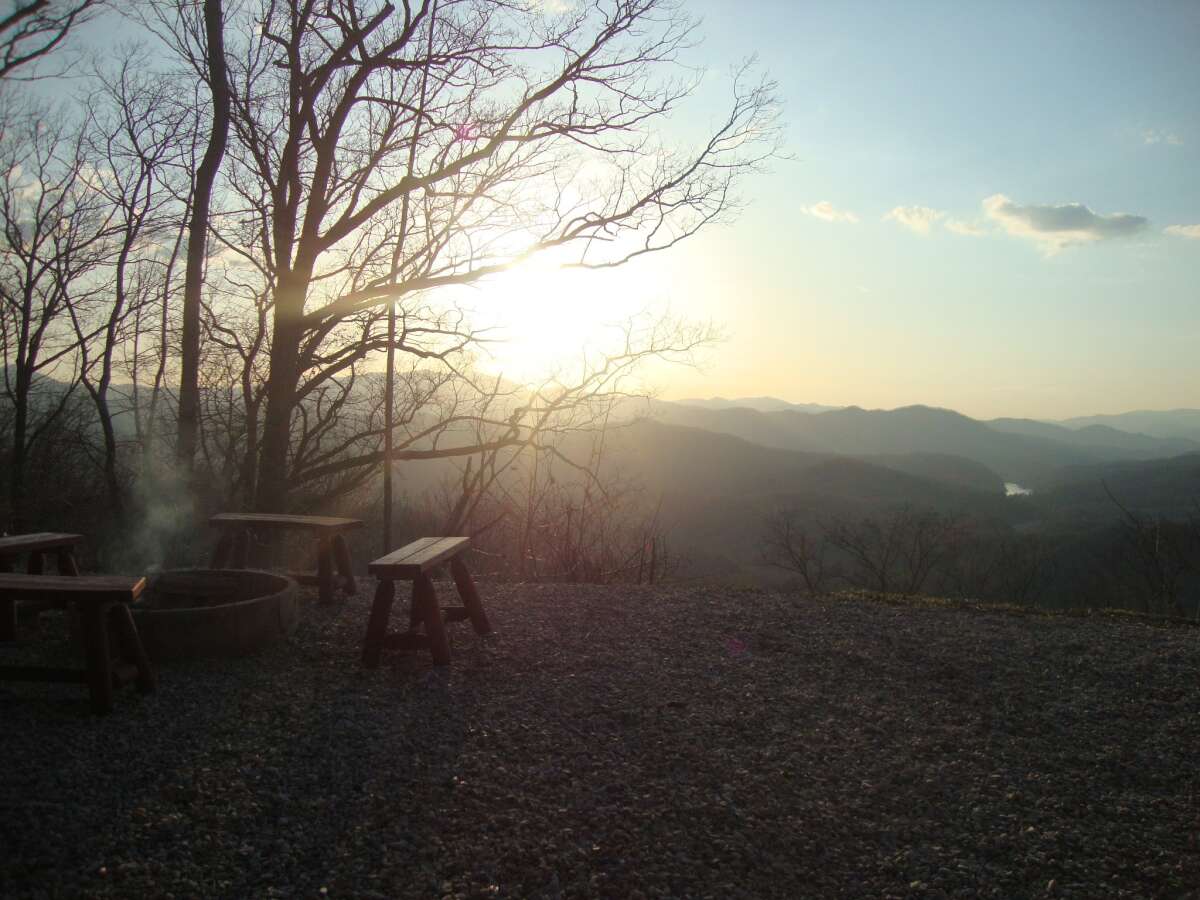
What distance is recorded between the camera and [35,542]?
4832 mm

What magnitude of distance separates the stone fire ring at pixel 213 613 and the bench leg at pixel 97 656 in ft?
2.41

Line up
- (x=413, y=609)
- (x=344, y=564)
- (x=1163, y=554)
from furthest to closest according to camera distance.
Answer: (x=1163, y=554)
(x=344, y=564)
(x=413, y=609)

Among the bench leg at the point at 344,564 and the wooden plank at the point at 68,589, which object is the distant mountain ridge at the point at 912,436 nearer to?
the bench leg at the point at 344,564

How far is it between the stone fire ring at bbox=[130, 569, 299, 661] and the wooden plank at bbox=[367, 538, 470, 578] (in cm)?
73

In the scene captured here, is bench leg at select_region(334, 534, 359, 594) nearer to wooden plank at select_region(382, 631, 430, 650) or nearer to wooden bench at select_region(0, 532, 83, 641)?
wooden bench at select_region(0, 532, 83, 641)

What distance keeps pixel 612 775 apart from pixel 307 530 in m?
3.57

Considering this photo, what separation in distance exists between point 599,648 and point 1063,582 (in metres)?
22.1

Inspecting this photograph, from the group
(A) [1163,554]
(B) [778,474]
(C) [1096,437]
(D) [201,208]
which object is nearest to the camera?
(D) [201,208]

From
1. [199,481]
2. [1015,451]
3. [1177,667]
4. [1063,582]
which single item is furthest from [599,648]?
[1015,451]

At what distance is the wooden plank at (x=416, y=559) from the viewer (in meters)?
4.35

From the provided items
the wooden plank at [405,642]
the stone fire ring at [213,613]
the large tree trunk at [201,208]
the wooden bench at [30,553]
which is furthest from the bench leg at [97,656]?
the large tree trunk at [201,208]

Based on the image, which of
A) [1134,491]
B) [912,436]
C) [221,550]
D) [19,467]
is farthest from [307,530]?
[912,436]

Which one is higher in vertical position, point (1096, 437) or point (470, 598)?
point (1096, 437)

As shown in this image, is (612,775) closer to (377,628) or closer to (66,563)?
(377,628)
